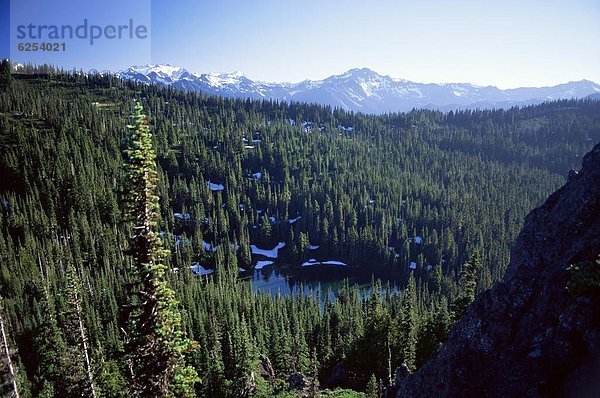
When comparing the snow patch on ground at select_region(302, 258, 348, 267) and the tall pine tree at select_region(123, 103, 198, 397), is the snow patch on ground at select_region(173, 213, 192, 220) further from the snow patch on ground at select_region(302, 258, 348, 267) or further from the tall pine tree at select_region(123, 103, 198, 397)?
the tall pine tree at select_region(123, 103, 198, 397)

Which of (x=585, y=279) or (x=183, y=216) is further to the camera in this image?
(x=183, y=216)

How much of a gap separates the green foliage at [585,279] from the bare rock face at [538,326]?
1.61m

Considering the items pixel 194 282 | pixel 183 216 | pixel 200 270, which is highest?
pixel 183 216

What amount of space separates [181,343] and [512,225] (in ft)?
641

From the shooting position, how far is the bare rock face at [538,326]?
711 inches

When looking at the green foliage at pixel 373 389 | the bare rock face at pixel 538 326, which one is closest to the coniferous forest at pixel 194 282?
the green foliage at pixel 373 389

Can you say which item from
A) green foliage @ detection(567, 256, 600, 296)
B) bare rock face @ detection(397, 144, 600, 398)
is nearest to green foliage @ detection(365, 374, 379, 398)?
bare rock face @ detection(397, 144, 600, 398)

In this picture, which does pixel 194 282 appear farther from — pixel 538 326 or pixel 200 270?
pixel 538 326

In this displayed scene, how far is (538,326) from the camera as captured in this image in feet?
73.2

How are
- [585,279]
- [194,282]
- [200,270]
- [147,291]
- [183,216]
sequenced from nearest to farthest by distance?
[147,291]
[585,279]
[194,282]
[200,270]
[183,216]

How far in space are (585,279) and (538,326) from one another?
716 centimetres

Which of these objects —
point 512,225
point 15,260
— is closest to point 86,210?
point 15,260

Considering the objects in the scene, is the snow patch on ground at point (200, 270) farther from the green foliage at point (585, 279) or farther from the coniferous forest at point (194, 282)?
the green foliage at point (585, 279)

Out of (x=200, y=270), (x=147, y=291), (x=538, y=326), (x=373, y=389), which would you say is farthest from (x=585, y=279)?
(x=200, y=270)
